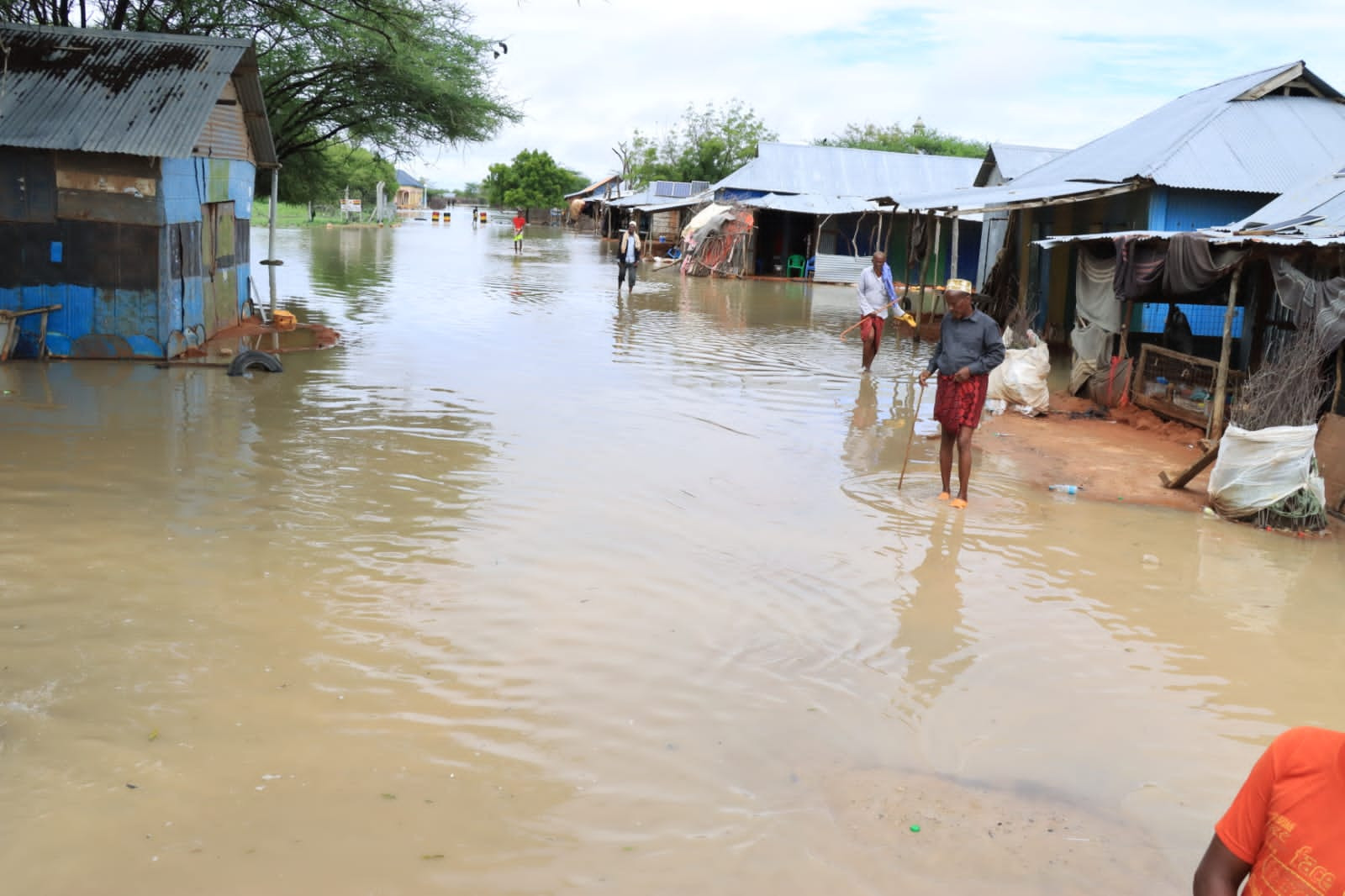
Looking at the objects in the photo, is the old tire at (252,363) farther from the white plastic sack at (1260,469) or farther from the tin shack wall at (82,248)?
the white plastic sack at (1260,469)

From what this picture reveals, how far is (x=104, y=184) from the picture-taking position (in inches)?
502

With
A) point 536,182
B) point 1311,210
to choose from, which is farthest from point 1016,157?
point 536,182

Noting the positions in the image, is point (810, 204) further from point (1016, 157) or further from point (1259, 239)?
point (1259, 239)

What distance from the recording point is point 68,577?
5.86 m

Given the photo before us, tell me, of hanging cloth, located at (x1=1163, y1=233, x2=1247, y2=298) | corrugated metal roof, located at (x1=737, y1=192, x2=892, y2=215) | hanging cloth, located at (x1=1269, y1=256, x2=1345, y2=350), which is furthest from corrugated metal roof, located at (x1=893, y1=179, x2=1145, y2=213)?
corrugated metal roof, located at (x1=737, y1=192, x2=892, y2=215)

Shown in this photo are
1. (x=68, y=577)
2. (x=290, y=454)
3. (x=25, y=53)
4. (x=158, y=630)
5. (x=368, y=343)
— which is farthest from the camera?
(x=368, y=343)

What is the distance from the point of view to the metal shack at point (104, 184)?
12656 millimetres

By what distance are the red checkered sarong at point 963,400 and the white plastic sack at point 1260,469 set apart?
198 centimetres

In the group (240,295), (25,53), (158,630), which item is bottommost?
(158,630)

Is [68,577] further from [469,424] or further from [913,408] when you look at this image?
[913,408]

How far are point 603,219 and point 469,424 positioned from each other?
201ft

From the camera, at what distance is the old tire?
41.5ft

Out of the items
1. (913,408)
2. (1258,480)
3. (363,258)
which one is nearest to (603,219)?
(363,258)

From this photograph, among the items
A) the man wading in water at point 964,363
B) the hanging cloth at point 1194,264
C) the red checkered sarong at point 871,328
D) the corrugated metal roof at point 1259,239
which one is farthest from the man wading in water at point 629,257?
the man wading in water at point 964,363
